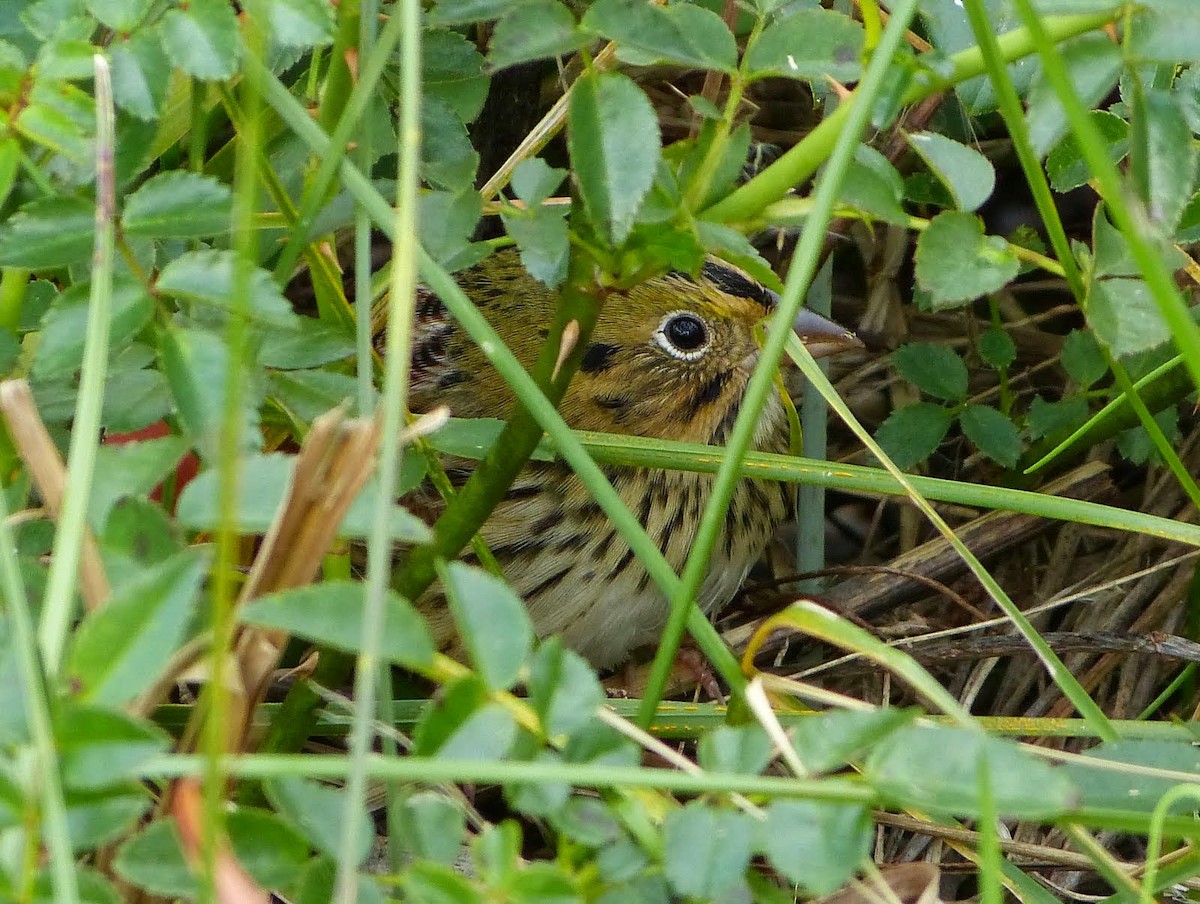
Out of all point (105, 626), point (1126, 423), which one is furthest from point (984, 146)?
point (105, 626)

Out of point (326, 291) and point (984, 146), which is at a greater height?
point (984, 146)

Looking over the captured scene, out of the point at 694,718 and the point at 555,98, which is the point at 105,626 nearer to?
the point at 694,718

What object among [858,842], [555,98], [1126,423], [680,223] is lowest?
[858,842]

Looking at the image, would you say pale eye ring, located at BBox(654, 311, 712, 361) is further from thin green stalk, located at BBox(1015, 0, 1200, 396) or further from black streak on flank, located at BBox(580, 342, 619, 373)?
thin green stalk, located at BBox(1015, 0, 1200, 396)

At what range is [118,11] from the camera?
3.29 ft

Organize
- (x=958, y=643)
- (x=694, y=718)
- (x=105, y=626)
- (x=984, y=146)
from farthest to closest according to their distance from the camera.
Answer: (x=984, y=146) < (x=958, y=643) < (x=694, y=718) < (x=105, y=626)

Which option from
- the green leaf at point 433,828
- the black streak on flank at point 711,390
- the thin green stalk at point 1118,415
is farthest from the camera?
the black streak on flank at point 711,390

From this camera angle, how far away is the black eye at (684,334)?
6.43ft

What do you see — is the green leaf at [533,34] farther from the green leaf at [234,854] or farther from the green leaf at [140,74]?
the green leaf at [234,854]

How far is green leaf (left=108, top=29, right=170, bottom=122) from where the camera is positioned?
1017 mm

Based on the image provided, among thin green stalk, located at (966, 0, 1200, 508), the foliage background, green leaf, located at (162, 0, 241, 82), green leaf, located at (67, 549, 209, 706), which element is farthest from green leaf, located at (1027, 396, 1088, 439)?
green leaf, located at (67, 549, 209, 706)

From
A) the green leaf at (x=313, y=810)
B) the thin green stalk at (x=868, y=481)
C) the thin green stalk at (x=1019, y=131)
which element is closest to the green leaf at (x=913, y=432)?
the thin green stalk at (x=868, y=481)

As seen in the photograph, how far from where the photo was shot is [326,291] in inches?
50.2

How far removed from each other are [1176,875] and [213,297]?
2.49ft
